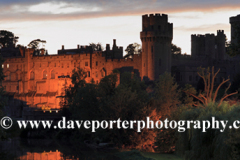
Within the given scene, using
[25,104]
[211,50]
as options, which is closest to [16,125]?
[25,104]

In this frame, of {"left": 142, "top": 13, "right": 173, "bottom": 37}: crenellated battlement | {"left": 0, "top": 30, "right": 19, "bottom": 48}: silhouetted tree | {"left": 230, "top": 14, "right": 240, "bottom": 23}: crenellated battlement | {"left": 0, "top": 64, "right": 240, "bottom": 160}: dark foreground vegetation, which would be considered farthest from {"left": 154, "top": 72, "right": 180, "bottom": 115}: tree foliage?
{"left": 0, "top": 30, "right": 19, "bottom": 48}: silhouetted tree

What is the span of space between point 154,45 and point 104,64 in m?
12.1

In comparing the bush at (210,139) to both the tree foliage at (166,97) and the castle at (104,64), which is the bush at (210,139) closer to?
the tree foliage at (166,97)

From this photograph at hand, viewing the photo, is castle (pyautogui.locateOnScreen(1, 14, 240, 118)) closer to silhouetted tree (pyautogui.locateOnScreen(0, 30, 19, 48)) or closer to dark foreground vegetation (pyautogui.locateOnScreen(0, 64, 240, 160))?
silhouetted tree (pyautogui.locateOnScreen(0, 30, 19, 48))

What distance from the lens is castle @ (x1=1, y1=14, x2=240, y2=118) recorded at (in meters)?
71.5

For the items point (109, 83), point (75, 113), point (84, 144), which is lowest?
point (84, 144)

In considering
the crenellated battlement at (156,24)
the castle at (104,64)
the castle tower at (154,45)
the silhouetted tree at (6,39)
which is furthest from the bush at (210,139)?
the silhouetted tree at (6,39)

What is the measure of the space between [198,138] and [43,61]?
222ft

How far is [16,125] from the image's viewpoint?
58.9 meters

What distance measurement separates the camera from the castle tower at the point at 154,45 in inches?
2795

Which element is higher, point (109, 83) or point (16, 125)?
point (109, 83)

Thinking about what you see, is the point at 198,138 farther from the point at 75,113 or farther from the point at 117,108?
the point at 75,113

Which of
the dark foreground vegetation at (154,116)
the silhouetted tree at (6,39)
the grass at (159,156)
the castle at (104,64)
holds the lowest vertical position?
the grass at (159,156)

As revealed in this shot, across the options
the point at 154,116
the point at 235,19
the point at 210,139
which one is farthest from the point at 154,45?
the point at 210,139
